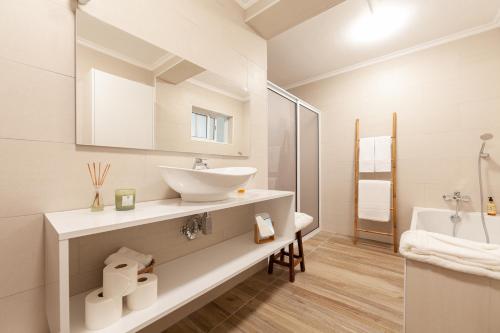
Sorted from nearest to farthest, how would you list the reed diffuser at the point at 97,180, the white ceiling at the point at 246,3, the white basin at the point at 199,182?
the reed diffuser at the point at 97,180, the white basin at the point at 199,182, the white ceiling at the point at 246,3

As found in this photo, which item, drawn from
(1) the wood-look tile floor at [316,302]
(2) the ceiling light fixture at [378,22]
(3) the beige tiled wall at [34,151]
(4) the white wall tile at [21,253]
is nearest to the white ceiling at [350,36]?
(2) the ceiling light fixture at [378,22]

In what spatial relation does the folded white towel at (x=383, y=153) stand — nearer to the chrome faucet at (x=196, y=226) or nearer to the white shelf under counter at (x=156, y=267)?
the white shelf under counter at (x=156, y=267)

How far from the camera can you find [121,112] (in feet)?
3.28

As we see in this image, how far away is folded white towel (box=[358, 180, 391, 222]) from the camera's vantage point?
7.96 feet

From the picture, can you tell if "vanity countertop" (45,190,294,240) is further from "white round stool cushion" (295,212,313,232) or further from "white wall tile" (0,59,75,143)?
"white round stool cushion" (295,212,313,232)

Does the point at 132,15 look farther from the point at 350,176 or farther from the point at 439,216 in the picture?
the point at 439,216

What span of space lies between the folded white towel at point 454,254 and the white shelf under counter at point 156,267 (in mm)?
721

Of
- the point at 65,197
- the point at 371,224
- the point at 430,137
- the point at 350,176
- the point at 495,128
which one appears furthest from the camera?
the point at 350,176

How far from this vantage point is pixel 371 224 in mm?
2654

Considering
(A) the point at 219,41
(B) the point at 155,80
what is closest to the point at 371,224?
(A) the point at 219,41

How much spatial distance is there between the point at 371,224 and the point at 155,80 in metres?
2.77

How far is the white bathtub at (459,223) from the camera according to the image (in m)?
1.87

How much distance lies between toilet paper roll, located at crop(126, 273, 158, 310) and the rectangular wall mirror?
0.60m

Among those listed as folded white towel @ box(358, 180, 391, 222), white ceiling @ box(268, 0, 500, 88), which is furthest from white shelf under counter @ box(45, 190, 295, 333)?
white ceiling @ box(268, 0, 500, 88)
